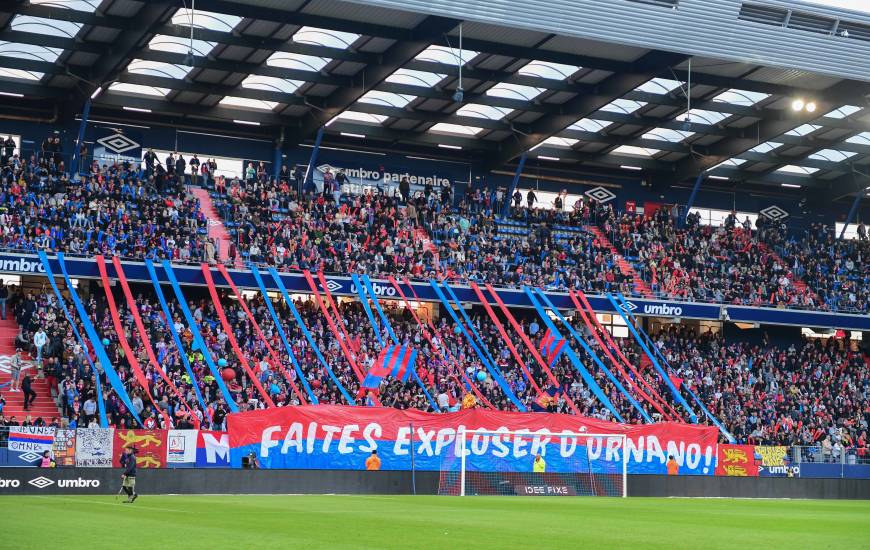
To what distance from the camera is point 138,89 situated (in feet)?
173

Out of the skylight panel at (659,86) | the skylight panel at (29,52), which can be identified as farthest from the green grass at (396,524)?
the skylight panel at (659,86)

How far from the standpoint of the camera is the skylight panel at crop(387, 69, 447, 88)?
50.0 m

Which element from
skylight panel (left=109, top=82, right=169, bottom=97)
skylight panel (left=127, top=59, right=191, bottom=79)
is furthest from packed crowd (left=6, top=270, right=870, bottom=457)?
skylight panel (left=109, top=82, right=169, bottom=97)

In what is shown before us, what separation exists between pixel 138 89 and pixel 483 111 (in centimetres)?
1552

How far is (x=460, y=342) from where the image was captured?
2024 inches

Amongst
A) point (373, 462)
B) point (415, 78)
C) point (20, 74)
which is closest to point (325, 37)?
point (415, 78)

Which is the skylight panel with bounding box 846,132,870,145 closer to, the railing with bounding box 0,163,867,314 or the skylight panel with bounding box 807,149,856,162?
the skylight panel with bounding box 807,149,856,162

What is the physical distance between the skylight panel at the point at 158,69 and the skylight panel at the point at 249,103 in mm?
4457

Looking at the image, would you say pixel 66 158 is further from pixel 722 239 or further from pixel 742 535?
pixel 742 535

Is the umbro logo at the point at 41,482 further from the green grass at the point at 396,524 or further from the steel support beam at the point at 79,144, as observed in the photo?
the steel support beam at the point at 79,144

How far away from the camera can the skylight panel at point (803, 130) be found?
187 feet

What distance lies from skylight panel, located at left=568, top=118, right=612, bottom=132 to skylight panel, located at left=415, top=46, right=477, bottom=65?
388 inches

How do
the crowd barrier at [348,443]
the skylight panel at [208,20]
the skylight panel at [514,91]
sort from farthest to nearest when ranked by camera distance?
the skylight panel at [514,91] → the skylight panel at [208,20] → the crowd barrier at [348,443]

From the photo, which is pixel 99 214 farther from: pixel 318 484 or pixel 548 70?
pixel 548 70
